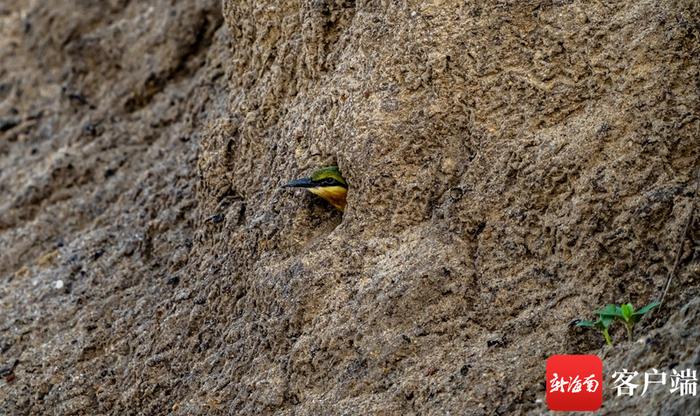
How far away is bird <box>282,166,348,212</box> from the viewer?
4.58 metres

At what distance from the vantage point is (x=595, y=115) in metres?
4.14

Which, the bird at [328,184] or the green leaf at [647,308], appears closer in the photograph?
the green leaf at [647,308]

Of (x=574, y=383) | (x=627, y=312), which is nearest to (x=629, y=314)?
(x=627, y=312)

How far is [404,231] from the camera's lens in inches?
172

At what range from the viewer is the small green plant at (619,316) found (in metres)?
3.72

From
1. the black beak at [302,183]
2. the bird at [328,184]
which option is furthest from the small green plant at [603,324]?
the black beak at [302,183]

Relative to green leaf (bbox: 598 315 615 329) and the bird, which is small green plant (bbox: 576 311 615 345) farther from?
the bird

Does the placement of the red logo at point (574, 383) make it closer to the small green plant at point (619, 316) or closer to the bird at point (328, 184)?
the small green plant at point (619, 316)

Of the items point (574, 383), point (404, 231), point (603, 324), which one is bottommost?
point (574, 383)

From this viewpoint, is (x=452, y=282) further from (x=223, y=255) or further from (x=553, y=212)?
(x=223, y=255)

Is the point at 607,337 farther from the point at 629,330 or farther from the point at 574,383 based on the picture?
the point at 574,383

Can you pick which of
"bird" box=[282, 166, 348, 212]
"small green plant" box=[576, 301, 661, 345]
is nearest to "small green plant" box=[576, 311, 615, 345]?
"small green plant" box=[576, 301, 661, 345]

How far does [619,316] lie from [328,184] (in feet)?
4.32

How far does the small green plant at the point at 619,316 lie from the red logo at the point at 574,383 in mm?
100
